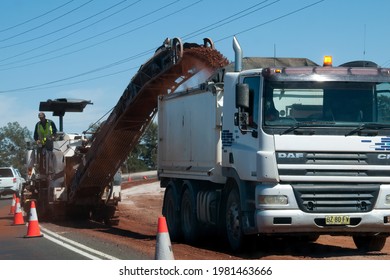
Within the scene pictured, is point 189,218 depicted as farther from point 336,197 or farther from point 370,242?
point 336,197

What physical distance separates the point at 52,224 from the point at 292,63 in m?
9.63

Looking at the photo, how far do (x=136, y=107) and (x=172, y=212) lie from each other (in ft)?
11.3

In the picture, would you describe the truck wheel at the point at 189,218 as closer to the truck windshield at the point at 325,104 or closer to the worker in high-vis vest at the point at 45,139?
the truck windshield at the point at 325,104

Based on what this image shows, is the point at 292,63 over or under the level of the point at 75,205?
over

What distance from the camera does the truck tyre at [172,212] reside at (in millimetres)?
15516

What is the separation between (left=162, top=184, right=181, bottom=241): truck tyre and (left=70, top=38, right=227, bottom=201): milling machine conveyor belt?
2563 millimetres

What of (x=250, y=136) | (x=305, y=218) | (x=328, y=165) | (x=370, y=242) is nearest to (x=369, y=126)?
(x=328, y=165)

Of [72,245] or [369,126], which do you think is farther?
[72,245]

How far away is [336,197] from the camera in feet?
36.1

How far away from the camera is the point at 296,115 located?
36.6 feet
